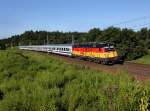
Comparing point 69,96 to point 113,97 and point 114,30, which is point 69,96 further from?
point 114,30

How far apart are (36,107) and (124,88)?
10.5 ft

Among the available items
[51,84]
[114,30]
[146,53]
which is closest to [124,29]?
[114,30]

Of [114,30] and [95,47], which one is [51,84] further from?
[114,30]

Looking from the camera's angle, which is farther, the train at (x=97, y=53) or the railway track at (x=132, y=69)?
the train at (x=97, y=53)

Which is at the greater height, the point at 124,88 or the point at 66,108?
the point at 124,88

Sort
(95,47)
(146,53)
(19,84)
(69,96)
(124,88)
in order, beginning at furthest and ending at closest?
(146,53), (95,47), (19,84), (69,96), (124,88)

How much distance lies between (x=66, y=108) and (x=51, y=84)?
5.71 m

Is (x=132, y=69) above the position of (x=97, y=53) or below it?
below

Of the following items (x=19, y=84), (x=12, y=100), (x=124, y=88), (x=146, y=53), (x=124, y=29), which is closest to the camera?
(x=124, y=88)

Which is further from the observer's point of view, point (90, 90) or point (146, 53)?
point (146, 53)

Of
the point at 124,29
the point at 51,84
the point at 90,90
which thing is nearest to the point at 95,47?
the point at 124,29

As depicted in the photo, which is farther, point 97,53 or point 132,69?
point 97,53

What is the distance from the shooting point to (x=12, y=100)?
14.4m

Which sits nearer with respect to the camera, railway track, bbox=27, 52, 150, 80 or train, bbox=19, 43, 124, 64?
railway track, bbox=27, 52, 150, 80
